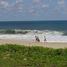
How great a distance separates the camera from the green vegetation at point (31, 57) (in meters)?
8.74

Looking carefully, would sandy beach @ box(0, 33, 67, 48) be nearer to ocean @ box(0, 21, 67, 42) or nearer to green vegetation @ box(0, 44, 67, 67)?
ocean @ box(0, 21, 67, 42)

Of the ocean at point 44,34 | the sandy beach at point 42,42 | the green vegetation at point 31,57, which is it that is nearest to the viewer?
the green vegetation at point 31,57

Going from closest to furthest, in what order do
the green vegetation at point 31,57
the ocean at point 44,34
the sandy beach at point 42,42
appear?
1. the green vegetation at point 31,57
2. the sandy beach at point 42,42
3. the ocean at point 44,34

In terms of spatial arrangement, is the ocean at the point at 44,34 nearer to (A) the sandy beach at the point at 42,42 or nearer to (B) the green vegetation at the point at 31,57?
(A) the sandy beach at the point at 42,42

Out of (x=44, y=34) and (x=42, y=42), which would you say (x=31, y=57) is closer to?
(x=42, y=42)

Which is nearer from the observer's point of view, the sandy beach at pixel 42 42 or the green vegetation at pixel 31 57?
the green vegetation at pixel 31 57

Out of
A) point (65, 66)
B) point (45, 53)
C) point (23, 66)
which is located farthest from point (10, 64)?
point (45, 53)

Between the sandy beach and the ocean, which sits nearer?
the sandy beach

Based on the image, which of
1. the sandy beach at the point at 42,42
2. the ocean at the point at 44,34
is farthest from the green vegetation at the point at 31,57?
the ocean at the point at 44,34

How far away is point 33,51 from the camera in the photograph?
11.7m

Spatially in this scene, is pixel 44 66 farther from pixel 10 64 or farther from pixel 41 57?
pixel 41 57

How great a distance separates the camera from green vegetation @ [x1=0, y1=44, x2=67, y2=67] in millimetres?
8742

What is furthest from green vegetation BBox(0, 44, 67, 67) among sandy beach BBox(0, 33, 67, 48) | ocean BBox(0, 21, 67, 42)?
ocean BBox(0, 21, 67, 42)

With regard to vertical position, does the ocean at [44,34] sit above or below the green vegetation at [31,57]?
below
